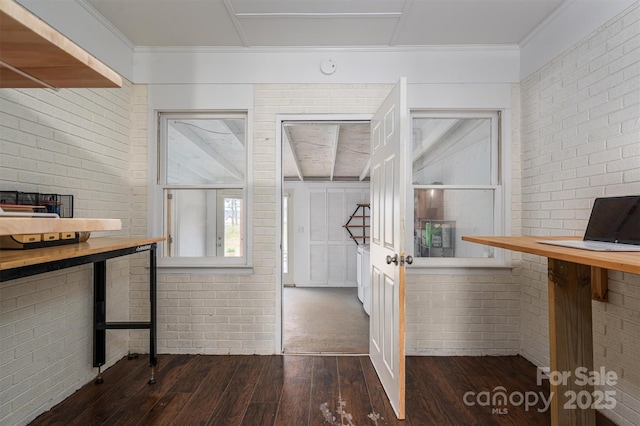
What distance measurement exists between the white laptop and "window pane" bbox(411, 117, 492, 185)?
1.21 m

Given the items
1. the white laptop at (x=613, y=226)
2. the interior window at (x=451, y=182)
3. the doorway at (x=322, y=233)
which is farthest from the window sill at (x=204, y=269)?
the white laptop at (x=613, y=226)

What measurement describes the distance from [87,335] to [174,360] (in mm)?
687

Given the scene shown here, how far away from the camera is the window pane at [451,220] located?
3.05 metres

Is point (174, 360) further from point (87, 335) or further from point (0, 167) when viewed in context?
point (0, 167)

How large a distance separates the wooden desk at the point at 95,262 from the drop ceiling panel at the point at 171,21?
5.34 ft

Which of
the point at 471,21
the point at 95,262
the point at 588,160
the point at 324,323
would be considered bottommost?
the point at 324,323

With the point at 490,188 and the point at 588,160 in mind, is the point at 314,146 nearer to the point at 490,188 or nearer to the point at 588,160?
the point at 490,188

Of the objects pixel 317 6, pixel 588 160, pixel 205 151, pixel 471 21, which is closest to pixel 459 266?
pixel 588 160

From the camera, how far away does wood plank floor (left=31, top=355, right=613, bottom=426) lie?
2059 mm

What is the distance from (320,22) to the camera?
103 inches

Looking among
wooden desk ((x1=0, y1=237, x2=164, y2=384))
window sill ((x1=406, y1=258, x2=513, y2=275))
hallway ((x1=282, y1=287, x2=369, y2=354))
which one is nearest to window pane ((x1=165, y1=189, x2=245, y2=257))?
wooden desk ((x1=0, y1=237, x2=164, y2=384))

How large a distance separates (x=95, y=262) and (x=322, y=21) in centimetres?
231

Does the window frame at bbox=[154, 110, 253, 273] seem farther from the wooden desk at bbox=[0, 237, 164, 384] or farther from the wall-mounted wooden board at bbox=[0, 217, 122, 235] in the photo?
the wall-mounted wooden board at bbox=[0, 217, 122, 235]

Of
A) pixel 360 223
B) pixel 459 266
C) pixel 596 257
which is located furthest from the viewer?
pixel 360 223
